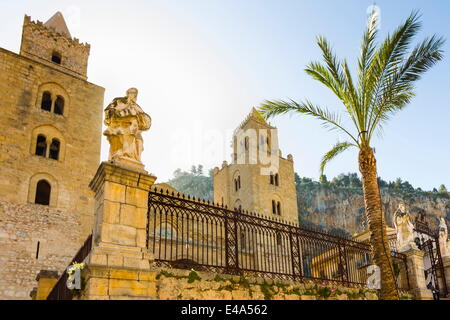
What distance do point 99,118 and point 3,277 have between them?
10.2 meters

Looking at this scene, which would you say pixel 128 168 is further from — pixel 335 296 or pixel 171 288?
pixel 335 296

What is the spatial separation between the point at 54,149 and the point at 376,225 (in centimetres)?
1807

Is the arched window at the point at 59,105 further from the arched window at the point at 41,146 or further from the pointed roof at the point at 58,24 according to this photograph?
the pointed roof at the point at 58,24

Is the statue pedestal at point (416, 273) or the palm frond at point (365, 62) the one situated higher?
the palm frond at point (365, 62)

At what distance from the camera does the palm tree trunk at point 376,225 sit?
8.95 m

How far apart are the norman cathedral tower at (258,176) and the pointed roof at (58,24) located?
59.5 ft

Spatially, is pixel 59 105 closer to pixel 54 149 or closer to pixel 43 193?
pixel 54 149

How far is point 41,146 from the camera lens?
21750 millimetres

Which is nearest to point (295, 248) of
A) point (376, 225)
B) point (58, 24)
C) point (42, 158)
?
point (376, 225)

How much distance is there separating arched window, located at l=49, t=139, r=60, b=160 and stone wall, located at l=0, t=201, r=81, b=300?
315cm

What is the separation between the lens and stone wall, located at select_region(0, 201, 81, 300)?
703 inches

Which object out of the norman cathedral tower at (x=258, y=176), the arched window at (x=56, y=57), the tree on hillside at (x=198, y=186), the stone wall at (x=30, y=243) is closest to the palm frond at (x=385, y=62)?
the stone wall at (x=30, y=243)

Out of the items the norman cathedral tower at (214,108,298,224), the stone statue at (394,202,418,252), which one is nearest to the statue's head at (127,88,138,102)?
the stone statue at (394,202,418,252)

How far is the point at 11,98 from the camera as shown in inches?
838
